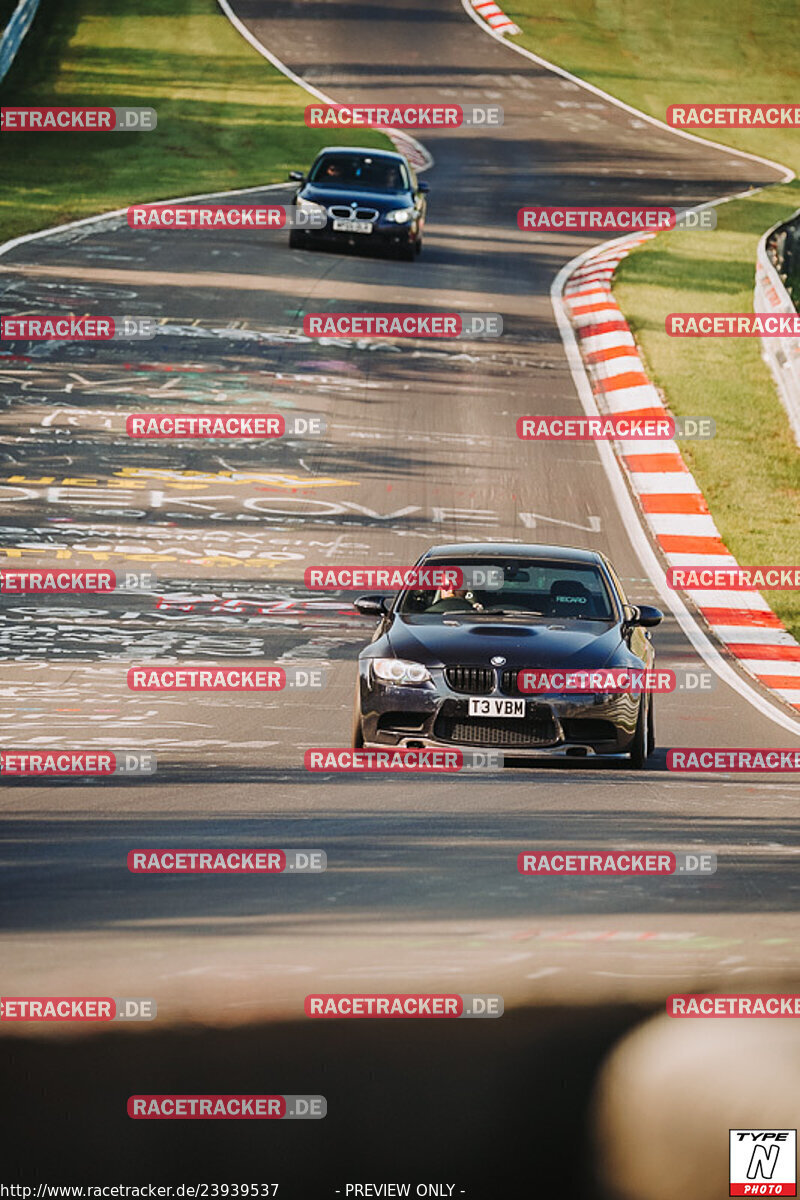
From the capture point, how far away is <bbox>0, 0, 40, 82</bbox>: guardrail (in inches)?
2071

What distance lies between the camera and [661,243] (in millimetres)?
37250

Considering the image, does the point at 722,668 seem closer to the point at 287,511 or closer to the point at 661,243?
the point at 287,511

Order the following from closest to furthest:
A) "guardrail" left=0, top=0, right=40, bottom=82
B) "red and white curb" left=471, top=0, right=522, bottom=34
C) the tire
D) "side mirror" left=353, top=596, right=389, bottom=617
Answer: the tire, "side mirror" left=353, top=596, right=389, bottom=617, "guardrail" left=0, top=0, right=40, bottom=82, "red and white curb" left=471, top=0, right=522, bottom=34

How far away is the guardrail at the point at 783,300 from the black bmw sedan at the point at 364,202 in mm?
5763

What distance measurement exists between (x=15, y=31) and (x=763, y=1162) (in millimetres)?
54238

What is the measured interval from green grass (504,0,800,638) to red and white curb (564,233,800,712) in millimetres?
217

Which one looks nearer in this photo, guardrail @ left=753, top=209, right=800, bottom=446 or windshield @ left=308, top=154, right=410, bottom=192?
guardrail @ left=753, top=209, right=800, bottom=446

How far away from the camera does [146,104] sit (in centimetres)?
5016

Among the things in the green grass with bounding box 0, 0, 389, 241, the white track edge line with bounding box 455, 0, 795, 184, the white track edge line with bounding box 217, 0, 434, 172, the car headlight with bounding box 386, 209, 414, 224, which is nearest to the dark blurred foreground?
the car headlight with bounding box 386, 209, 414, 224

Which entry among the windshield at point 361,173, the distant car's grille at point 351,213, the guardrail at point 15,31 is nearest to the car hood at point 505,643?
the distant car's grille at point 351,213

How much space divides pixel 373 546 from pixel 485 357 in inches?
382

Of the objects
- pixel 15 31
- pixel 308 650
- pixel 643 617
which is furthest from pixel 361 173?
pixel 15 31

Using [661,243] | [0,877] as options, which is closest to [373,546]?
[0,877]

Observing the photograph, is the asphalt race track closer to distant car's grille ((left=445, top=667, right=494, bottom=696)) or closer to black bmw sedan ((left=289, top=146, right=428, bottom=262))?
black bmw sedan ((left=289, top=146, right=428, bottom=262))
